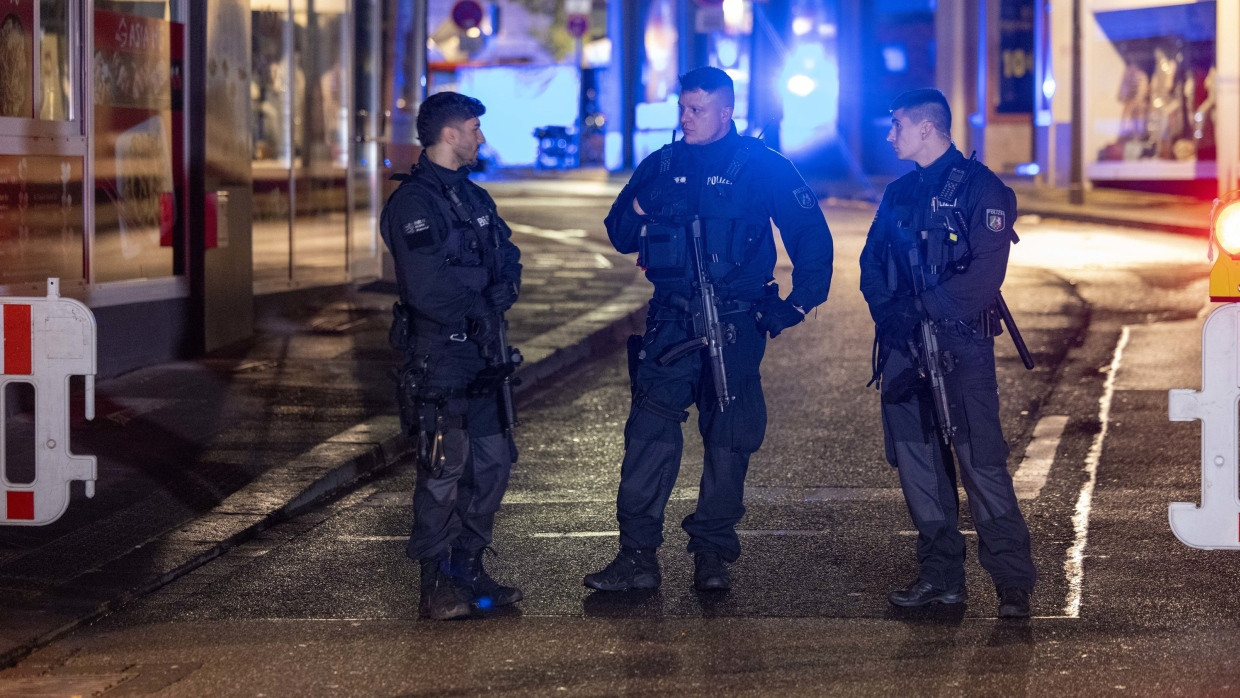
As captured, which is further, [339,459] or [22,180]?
[22,180]

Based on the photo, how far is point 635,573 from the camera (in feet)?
19.2

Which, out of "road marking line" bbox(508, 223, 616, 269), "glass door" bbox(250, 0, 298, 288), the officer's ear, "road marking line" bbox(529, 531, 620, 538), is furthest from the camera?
"road marking line" bbox(508, 223, 616, 269)

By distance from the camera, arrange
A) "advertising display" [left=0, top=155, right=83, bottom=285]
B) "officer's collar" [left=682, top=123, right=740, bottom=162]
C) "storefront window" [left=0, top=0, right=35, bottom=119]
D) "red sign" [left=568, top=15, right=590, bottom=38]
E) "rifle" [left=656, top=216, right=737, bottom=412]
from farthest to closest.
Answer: "red sign" [left=568, top=15, right=590, bottom=38] < "advertising display" [left=0, top=155, right=83, bottom=285] < "storefront window" [left=0, top=0, right=35, bottom=119] < "officer's collar" [left=682, top=123, right=740, bottom=162] < "rifle" [left=656, top=216, right=737, bottom=412]

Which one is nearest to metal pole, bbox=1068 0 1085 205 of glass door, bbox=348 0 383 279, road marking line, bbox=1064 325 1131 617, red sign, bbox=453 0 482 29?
red sign, bbox=453 0 482 29

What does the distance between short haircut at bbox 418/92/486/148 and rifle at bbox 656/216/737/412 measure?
897 mm

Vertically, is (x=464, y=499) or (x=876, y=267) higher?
(x=876, y=267)

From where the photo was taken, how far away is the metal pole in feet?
83.6

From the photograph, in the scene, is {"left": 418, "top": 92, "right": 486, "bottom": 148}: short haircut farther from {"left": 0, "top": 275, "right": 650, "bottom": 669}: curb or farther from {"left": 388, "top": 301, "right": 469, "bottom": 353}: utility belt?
{"left": 0, "top": 275, "right": 650, "bottom": 669}: curb

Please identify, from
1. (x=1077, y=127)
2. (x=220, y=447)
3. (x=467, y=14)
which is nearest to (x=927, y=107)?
(x=220, y=447)

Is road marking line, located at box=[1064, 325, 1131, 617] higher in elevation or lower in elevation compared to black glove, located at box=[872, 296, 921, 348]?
lower

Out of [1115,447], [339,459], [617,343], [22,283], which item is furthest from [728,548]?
[617,343]

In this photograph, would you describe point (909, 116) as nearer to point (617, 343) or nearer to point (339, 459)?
point (339, 459)

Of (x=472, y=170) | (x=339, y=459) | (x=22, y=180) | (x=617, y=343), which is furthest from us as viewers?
(x=617, y=343)

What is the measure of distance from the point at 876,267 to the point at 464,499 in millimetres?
1649
